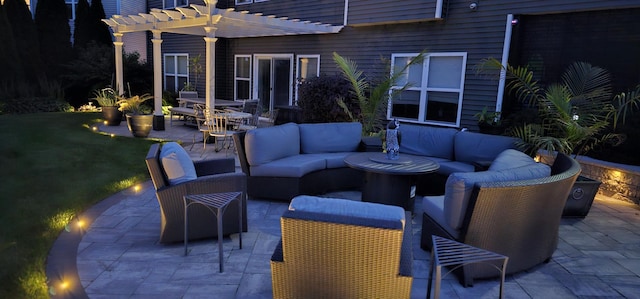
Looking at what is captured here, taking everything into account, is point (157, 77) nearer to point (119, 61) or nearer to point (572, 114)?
point (119, 61)

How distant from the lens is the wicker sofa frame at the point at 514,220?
105 inches

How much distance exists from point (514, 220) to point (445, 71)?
19.6 ft

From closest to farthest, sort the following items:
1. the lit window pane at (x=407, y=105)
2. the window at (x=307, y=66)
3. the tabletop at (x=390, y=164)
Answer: the tabletop at (x=390, y=164) → the lit window pane at (x=407, y=105) → the window at (x=307, y=66)

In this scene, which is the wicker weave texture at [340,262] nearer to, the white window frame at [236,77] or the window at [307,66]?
the window at [307,66]

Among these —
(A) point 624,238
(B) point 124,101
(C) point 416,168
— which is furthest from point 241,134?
(B) point 124,101

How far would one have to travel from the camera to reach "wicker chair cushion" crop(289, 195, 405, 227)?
2013 mm

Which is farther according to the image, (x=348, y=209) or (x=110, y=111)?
(x=110, y=111)

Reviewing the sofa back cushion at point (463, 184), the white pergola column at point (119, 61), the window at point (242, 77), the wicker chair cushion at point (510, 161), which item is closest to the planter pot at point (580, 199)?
the wicker chair cushion at point (510, 161)

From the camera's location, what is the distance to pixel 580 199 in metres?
4.47

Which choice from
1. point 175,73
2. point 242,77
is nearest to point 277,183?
point 242,77

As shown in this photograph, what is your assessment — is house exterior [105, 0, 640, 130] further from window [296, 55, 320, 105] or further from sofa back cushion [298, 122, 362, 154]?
sofa back cushion [298, 122, 362, 154]

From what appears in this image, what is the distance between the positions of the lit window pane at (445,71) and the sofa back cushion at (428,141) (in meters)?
2.94

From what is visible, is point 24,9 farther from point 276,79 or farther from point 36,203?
point 36,203

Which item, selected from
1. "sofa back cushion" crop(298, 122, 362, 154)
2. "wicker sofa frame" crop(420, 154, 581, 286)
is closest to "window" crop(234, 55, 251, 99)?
"sofa back cushion" crop(298, 122, 362, 154)
